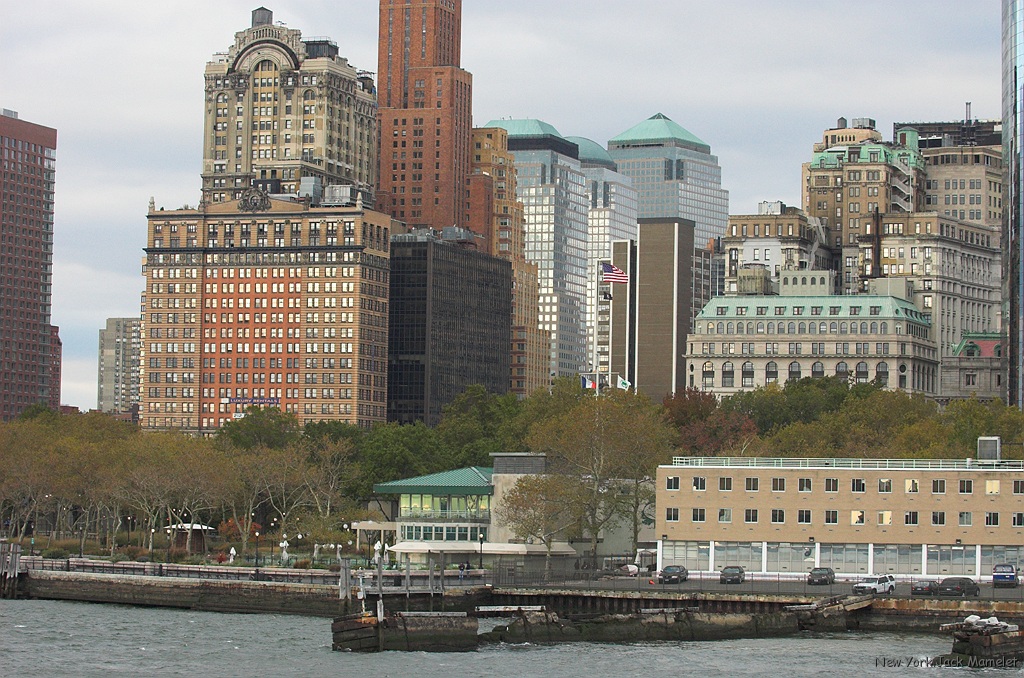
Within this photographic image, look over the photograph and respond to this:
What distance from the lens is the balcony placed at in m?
183

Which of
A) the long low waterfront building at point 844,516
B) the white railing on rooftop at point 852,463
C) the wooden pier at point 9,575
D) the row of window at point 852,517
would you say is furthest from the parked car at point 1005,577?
the wooden pier at point 9,575

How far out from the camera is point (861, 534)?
154375 millimetres

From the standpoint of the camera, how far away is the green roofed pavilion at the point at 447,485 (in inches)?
7210

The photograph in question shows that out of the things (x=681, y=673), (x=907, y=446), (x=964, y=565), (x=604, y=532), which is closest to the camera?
(x=681, y=673)

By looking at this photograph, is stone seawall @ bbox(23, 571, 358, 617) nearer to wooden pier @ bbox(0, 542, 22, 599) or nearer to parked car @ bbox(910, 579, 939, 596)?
wooden pier @ bbox(0, 542, 22, 599)

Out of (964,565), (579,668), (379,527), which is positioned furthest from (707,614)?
(379,527)

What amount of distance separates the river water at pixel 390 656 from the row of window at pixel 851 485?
891 inches

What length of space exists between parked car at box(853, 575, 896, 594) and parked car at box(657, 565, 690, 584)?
13857mm

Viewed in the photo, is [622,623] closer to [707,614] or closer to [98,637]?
[707,614]

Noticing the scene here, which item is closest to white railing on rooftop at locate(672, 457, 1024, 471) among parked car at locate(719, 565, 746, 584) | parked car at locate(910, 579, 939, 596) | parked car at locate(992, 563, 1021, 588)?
parked car at locate(992, 563, 1021, 588)

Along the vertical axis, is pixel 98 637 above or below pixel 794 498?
below

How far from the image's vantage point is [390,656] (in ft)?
399

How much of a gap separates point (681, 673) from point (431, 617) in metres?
18.8

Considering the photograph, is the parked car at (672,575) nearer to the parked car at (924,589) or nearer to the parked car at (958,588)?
the parked car at (924,589)
